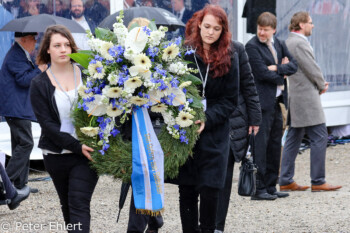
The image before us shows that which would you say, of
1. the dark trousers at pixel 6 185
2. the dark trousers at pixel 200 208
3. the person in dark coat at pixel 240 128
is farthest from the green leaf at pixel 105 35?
the dark trousers at pixel 6 185

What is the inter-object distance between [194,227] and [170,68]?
53.3 inches

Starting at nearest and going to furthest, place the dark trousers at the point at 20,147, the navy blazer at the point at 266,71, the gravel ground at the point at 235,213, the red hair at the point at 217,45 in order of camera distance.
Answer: the red hair at the point at 217,45 → the gravel ground at the point at 235,213 → the navy blazer at the point at 266,71 → the dark trousers at the point at 20,147

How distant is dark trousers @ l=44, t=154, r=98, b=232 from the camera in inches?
199

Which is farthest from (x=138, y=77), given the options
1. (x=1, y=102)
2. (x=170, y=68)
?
(x=1, y=102)

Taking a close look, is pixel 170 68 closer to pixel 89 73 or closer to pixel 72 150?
pixel 89 73

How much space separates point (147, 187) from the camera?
506 cm

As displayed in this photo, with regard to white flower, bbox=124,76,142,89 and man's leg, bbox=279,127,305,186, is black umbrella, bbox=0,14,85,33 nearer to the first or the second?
man's leg, bbox=279,127,305,186

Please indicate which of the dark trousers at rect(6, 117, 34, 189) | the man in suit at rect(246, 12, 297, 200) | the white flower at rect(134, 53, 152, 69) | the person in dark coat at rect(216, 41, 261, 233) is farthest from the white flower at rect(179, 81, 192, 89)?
the dark trousers at rect(6, 117, 34, 189)

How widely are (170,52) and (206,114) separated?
58 centimetres

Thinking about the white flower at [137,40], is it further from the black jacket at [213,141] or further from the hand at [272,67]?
the hand at [272,67]

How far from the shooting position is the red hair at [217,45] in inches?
211

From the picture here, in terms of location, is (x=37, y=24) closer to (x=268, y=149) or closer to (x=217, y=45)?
(x=268, y=149)

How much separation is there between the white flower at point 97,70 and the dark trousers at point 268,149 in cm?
361

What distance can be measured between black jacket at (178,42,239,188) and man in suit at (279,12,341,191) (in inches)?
144
